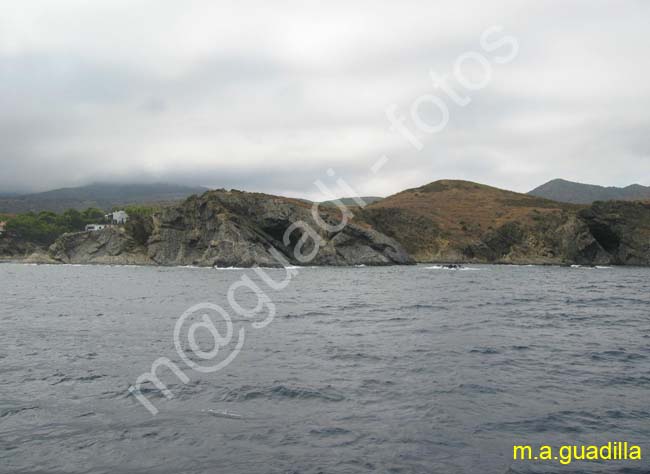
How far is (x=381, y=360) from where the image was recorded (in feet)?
55.5

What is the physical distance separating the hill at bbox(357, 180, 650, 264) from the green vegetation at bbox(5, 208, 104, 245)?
112 metres

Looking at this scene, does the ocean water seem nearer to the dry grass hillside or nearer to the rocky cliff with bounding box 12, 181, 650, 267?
the rocky cliff with bounding box 12, 181, 650, 267

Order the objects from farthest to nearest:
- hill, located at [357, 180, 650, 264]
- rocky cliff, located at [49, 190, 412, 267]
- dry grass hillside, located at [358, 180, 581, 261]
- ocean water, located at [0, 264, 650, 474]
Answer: dry grass hillside, located at [358, 180, 581, 261], hill, located at [357, 180, 650, 264], rocky cliff, located at [49, 190, 412, 267], ocean water, located at [0, 264, 650, 474]

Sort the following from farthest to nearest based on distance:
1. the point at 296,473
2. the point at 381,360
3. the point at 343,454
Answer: the point at 381,360
the point at 343,454
the point at 296,473

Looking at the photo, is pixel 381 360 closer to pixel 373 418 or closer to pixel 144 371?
pixel 373 418

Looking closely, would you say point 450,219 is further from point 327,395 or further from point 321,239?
point 327,395

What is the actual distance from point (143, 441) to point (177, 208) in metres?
101

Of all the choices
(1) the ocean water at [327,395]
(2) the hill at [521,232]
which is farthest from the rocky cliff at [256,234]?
(1) the ocean water at [327,395]

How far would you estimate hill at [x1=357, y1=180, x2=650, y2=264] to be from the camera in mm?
106500

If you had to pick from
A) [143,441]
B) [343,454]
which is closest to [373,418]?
[343,454]

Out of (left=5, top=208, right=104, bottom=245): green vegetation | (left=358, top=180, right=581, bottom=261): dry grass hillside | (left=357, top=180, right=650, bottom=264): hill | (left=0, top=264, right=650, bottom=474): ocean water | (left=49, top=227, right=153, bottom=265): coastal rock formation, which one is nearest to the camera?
(left=0, top=264, right=650, bottom=474): ocean water

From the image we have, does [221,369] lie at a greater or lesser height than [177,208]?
lesser

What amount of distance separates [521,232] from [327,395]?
390ft

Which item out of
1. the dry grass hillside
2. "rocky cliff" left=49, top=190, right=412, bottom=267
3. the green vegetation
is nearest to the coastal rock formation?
"rocky cliff" left=49, top=190, right=412, bottom=267
